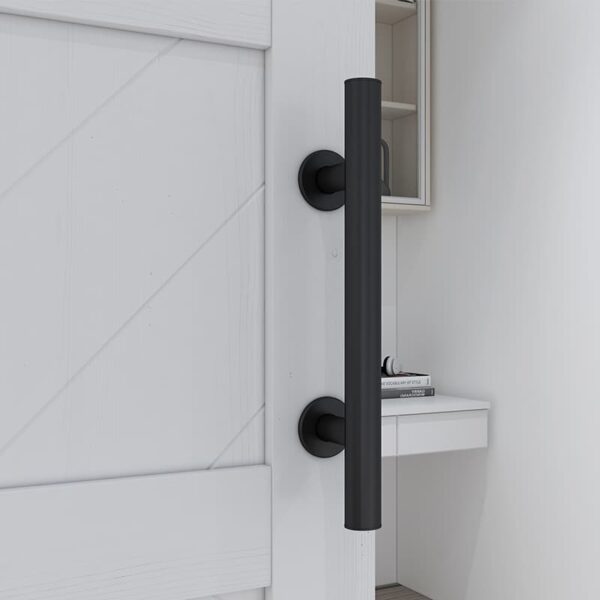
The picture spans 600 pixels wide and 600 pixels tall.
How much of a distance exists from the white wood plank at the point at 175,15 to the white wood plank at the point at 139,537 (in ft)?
0.88

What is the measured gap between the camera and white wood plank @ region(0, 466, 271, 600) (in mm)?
452

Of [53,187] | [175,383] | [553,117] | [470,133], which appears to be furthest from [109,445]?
[470,133]

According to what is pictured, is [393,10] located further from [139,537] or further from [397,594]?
[139,537]

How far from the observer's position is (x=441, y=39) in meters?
2.83

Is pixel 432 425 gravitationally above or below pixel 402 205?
below

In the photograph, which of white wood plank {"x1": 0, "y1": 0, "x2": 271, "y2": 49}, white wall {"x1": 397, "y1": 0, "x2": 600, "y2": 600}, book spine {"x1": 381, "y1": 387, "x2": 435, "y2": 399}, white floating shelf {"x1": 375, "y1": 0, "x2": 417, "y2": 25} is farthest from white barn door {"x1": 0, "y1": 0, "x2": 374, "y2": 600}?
white floating shelf {"x1": 375, "y1": 0, "x2": 417, "y2": 25}

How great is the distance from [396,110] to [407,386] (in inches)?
36.8

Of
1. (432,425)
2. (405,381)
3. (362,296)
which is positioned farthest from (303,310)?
(405,381)

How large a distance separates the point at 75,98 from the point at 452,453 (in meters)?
2.48

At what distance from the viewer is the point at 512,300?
98.9 inches

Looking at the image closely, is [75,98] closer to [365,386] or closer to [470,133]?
[365,386]

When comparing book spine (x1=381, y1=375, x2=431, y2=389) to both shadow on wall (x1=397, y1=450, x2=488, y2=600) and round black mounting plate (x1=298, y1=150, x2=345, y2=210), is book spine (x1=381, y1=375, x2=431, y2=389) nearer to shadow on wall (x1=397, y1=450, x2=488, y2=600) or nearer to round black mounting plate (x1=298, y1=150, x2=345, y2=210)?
shadow on wall (x1=397, y1=450, x2=488, y2=600)

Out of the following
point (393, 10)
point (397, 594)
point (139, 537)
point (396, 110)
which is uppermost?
point (393, 10)

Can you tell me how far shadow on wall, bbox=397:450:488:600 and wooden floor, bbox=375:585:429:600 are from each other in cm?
2
